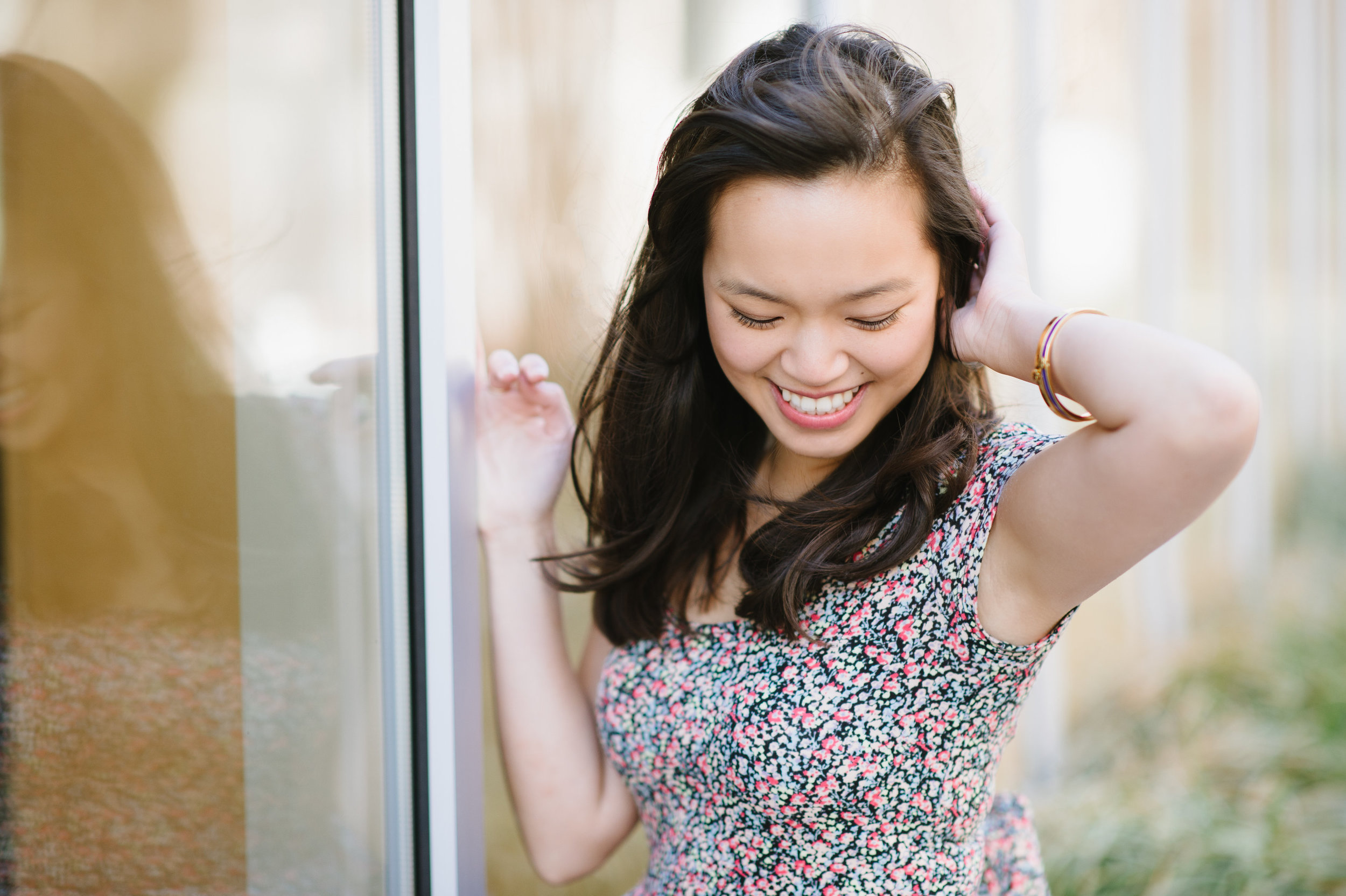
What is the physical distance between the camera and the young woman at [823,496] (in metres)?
0.94

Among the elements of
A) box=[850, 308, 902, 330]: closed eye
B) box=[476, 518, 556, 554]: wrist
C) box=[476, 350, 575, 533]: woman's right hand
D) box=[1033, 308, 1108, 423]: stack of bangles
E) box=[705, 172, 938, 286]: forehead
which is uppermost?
box=[705, 172, 938, 286]: forehead

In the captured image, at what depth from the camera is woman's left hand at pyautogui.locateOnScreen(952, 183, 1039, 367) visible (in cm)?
104

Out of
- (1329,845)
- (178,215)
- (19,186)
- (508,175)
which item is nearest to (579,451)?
(508,175)

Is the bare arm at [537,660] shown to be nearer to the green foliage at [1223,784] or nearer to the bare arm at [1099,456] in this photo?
the bare arm at [1099,456]

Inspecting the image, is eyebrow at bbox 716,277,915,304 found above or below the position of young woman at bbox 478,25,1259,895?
above

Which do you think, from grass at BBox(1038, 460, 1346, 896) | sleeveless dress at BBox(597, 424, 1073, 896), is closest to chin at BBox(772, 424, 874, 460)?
sleeveless dress at BBox(597, 424, 1073, 896)

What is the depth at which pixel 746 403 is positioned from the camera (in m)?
1.38

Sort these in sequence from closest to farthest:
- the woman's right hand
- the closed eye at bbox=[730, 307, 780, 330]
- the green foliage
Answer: the closed eye at bbox=[730, 307, 780, 330] < the woman's right hand < the green foliage

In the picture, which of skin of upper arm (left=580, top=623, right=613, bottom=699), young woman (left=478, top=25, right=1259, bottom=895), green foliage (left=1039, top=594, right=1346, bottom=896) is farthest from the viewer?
green foliage (left=1039, top=594, right=1346, bottom=896)

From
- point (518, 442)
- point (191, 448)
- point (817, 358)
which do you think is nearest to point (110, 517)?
point (191, 448)

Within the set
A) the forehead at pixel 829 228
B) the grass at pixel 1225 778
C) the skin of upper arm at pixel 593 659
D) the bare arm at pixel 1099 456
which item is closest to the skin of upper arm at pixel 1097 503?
the bare arm at pixel 1099 456

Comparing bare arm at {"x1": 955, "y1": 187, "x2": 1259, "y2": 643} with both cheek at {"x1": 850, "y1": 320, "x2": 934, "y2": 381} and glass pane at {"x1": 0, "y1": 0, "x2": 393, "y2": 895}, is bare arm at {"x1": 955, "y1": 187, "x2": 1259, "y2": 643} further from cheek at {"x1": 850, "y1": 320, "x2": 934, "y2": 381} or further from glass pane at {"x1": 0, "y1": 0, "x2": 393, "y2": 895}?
glass pane at {"x1": 0, "y1": 0, "x2": 393, "y2": 895}

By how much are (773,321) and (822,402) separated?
11 cm

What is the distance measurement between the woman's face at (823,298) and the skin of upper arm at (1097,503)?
0.19m
